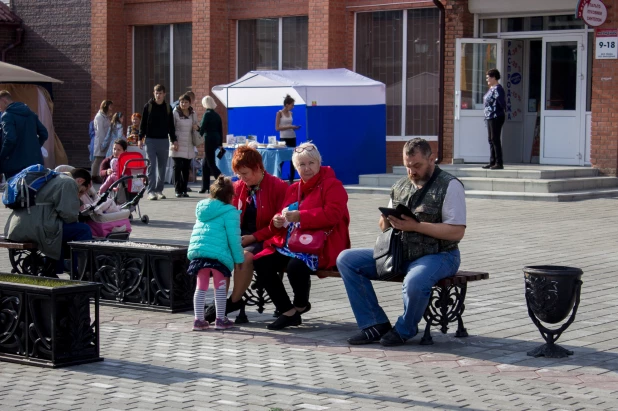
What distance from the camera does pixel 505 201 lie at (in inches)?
734

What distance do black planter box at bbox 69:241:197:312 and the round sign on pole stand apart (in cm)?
1231

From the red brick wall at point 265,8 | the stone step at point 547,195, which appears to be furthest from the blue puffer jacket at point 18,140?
the red brick wall at point 265,8

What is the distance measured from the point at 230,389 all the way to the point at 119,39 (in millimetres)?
23069

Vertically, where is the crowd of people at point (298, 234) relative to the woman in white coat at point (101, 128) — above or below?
below

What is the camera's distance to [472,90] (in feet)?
72.6

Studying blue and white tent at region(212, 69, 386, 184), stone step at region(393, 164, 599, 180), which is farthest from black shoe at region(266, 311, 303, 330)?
blue and white tent at region(212, 69, 386, 184)

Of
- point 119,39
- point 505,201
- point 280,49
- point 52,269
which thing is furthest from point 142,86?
point 52,269

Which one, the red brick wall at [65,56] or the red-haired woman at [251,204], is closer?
the red-haired woman at [251,204]

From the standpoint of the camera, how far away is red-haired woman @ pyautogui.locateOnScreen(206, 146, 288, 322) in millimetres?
8844

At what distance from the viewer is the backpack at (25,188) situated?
10.0m

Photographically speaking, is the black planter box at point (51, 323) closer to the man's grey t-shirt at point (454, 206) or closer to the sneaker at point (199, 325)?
the sneaker at point (199, 325)

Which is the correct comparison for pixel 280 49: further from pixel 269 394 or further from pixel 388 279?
pixel 269 394

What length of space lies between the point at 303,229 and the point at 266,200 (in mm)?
614

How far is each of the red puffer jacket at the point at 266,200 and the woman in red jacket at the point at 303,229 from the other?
20cm
